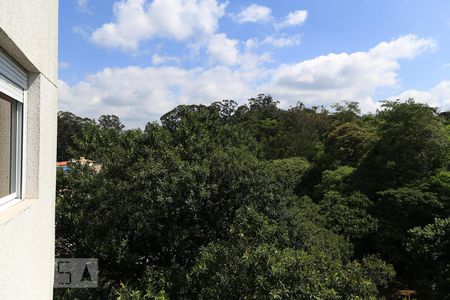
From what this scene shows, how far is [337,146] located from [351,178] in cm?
485

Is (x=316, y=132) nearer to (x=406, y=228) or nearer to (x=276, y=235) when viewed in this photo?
(x=406, y=228)

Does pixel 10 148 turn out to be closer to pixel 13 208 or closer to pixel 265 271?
pixel 13 208

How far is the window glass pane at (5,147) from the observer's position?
6.13 ft

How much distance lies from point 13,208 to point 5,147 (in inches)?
12.6

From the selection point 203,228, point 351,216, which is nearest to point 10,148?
point 203,228

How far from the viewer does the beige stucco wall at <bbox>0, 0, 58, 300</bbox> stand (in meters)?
1.60

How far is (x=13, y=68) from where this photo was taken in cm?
187

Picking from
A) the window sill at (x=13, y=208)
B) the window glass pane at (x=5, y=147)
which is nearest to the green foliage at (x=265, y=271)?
the window sill at (x=13, y=208)

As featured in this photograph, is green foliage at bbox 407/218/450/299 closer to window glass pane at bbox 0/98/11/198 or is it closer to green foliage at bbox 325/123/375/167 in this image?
green foliage at bbox 325/123/375/167

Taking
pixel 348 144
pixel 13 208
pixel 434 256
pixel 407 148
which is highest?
pixel 348 144

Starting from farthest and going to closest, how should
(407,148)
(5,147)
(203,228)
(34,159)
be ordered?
1. (407,148)
2. (203,228)
3. (34,159)
4. (5,147)

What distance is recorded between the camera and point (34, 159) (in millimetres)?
2160

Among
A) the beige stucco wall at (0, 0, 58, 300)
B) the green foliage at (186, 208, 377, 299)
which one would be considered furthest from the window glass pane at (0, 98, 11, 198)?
the green foliage at (186, 208, 377, 299)

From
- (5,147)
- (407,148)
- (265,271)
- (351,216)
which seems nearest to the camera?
(5,147)
